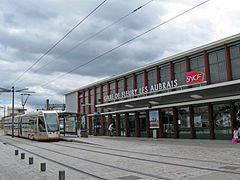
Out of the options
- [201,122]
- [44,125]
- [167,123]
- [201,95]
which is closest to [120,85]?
[167,123]

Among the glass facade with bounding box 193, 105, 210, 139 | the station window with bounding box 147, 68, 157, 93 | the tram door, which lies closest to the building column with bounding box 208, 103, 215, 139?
the glass facade with bounding box 193, 105, 210, 139

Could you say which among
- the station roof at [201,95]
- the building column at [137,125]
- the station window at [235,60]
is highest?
the station window at [235,60]

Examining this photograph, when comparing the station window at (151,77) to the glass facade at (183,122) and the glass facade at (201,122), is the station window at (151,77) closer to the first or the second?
the glass facade at (183,122)

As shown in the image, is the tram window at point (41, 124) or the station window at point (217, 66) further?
the tram window at point (41, 124)

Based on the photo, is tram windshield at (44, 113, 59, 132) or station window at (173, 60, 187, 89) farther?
tram windshield at (44, 113, 59, 132)

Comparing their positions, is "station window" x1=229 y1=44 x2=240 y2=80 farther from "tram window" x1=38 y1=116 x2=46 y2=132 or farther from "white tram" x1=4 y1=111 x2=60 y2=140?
"tram window" x1=38 y1=116 x2=46 y2=132

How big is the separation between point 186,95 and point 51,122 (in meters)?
14.0

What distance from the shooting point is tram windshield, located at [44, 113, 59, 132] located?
27375 mm

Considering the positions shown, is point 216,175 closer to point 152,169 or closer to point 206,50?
point 152,169

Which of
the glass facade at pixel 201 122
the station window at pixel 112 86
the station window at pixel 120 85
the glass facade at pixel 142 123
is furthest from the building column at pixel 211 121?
the station window at pixel 112 86

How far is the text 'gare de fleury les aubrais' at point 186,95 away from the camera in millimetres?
21938

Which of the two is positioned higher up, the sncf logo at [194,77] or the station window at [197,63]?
the station window at [197,63]

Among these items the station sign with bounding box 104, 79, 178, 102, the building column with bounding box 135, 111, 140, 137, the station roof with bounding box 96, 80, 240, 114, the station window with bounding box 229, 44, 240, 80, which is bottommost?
the building column with bounding box 135, 111, 140, 137

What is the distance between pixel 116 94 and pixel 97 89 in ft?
25.0
